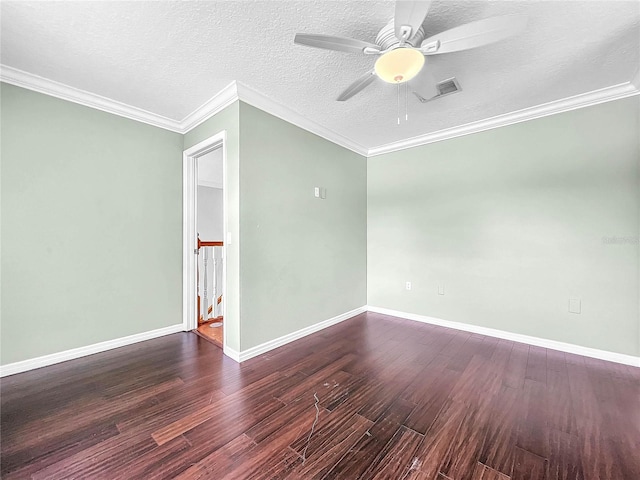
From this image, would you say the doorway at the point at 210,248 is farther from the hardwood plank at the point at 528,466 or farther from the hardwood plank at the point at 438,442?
the hardwood plank at the point at 528,466

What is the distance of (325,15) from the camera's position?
162 cm

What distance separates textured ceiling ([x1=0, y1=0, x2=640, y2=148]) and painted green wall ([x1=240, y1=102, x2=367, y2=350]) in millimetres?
504

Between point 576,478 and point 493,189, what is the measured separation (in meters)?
2.61

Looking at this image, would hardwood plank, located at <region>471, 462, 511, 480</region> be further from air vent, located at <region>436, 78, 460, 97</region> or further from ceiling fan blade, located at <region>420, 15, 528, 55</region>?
air vent, located at <region>436, 78, 460, 97</region>

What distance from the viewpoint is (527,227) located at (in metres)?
2.85

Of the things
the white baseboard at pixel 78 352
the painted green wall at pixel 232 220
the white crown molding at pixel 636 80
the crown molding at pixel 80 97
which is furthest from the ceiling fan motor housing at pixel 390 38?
the white baseboard at pixel 78 352

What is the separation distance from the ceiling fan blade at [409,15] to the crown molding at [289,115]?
4.83ft

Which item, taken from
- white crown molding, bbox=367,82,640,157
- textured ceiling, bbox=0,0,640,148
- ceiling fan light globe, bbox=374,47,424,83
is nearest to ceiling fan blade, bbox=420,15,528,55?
ceiling fan light globe, bbox=374,47,424,83

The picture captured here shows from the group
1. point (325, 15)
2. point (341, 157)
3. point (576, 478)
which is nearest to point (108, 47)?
point (325, 15)

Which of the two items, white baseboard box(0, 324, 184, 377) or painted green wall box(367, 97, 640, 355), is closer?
white baseboard box(0, 324, 184, 377)

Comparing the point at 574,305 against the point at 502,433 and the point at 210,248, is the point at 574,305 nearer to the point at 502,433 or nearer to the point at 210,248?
the point at 502,433

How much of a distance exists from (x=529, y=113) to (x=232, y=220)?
3.27 m

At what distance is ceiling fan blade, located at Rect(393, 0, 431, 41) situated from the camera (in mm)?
1240

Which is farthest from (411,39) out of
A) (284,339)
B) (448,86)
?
(284,339)
